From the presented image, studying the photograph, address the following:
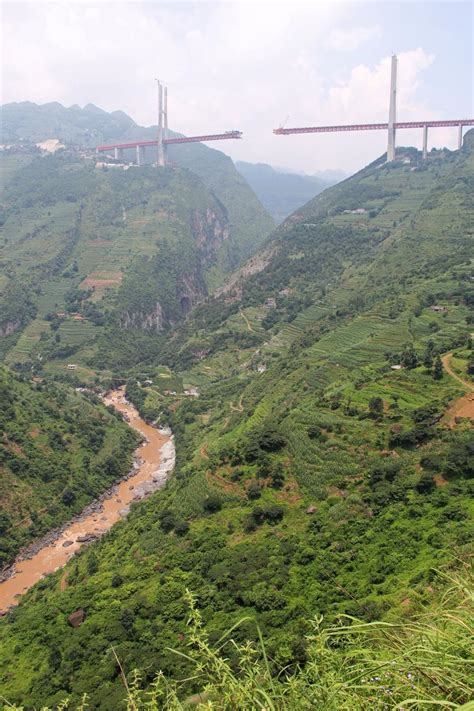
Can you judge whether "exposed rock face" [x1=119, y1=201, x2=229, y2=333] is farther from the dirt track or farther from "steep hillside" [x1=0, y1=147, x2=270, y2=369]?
the dirt track

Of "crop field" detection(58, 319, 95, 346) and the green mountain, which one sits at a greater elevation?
the green mountain

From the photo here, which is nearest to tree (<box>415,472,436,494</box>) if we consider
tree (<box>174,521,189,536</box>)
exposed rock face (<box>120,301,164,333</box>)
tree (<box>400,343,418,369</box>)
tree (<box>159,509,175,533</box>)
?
tree (<box>174,521,189,536</box>)

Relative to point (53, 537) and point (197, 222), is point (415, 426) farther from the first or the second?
point (197, 222)

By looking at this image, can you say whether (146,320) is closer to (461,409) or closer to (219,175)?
(461,409)

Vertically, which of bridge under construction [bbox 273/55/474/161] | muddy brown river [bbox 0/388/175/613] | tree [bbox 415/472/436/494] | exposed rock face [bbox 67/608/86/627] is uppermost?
bridge under construction [bbox 273/55/474/161]

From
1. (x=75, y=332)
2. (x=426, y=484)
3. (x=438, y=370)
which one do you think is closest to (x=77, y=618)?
(x=426, y=484)

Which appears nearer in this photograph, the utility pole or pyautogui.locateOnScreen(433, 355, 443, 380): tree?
pyautogui.locateOnScreen(433, 355, 443, 380): tree

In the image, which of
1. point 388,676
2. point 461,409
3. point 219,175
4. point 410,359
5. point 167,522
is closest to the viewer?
point 388,676
